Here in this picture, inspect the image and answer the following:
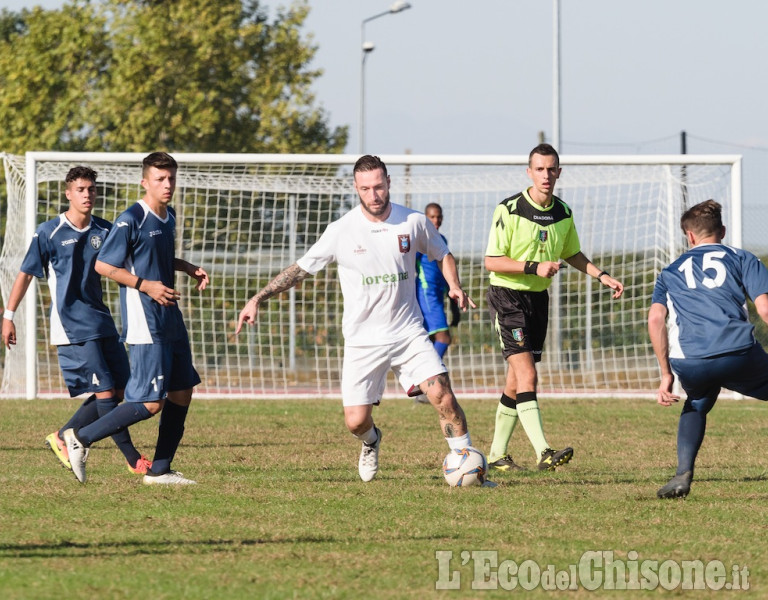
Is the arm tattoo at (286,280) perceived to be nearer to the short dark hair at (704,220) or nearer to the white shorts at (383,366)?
the white shorts at (383,366)

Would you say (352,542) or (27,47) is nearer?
(352,542)

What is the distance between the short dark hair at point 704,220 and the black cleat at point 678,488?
1.44m

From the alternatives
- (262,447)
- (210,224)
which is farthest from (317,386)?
(262,447)

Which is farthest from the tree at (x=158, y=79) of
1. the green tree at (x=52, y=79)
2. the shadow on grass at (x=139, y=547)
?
the shadow on grass at (x=139, y=547)

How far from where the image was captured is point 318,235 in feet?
57.3

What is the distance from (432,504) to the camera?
271 inches

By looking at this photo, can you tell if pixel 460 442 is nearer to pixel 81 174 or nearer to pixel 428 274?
pixel 81 174

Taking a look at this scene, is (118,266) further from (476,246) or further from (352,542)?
(476,246)

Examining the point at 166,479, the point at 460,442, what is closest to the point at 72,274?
the point at 166,479

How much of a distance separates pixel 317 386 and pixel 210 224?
310 centimetres

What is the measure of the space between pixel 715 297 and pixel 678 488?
1149 mm

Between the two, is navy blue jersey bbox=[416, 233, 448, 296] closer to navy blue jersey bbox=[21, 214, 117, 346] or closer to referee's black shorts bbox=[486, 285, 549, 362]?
referee's black shorts bbox=[486, 285, 549, 362]

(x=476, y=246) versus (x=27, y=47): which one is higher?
(x=27, y=47)

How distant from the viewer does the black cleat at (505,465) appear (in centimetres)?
870
